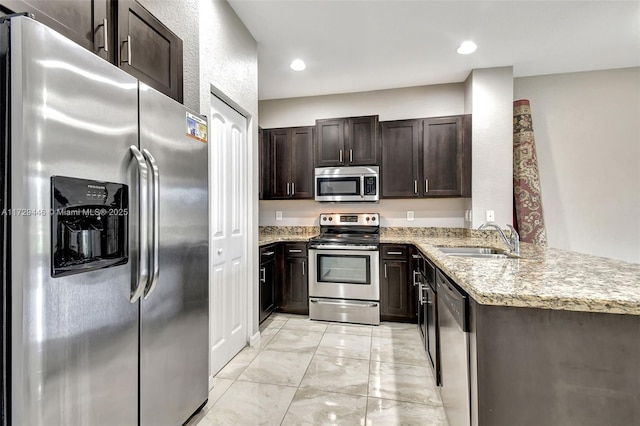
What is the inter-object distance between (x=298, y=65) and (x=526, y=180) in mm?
2711

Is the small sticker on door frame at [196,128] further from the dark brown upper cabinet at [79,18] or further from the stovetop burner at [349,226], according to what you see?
the stovetop burner at [349,226]

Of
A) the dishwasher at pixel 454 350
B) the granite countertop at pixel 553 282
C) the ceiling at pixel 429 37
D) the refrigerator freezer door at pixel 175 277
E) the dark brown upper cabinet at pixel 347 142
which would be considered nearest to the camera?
the granite countertop at pixel 553 282

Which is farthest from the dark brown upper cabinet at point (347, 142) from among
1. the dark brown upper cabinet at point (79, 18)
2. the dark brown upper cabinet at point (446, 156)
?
the dark brown upper cabinet at point (79, 18)

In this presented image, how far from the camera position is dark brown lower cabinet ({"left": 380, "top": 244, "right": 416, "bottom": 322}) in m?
3.26

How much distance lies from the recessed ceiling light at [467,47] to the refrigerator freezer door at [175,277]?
8.19ft

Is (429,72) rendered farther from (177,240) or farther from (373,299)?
(177,240)

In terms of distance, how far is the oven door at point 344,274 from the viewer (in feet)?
10.9

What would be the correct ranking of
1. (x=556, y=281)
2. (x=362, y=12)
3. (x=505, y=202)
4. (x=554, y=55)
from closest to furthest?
1. (x=556, y=281)
2. (x=362, y=12)
3. (x=554, y=55)
4. (x=505, y=202)

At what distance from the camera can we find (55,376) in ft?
3.07

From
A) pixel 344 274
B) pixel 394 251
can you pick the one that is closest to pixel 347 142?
pixel 394 251

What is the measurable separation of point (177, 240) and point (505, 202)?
318 cm

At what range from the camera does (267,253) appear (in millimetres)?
3275

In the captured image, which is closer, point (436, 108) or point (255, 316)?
point (255, 316)

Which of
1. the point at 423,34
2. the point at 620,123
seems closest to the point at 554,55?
the point at 620,123
